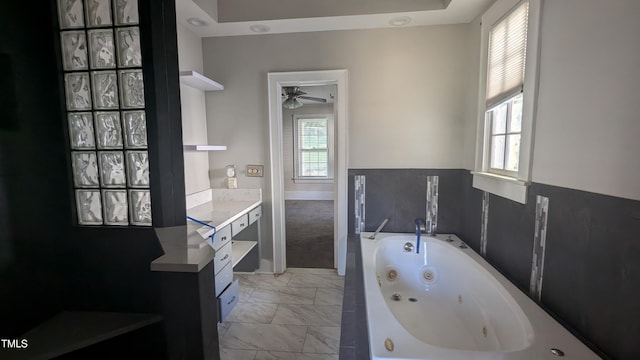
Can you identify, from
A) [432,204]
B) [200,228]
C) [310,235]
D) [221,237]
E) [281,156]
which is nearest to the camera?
[200,228]

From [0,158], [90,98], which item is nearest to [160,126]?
[90,98]

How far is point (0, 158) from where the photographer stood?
Answer: 1276 millimetres

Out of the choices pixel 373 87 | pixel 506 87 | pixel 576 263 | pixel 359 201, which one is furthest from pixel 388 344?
pixel 373 87

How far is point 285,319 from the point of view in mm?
2309

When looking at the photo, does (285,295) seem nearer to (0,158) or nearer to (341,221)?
(341,221)

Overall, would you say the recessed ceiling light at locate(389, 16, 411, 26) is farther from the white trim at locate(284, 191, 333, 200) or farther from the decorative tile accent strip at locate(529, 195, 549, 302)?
the white trim at locate(284, 191, 333, 200)

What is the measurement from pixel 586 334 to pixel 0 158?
2766mm

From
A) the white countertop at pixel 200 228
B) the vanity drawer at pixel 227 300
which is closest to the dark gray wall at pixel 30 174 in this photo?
the white countertop at pixel 200 228

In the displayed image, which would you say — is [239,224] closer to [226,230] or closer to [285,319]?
[226,230]

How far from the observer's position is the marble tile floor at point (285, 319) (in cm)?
196

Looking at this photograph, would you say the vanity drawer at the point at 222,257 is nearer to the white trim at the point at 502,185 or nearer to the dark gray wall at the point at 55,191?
the dark gray wall at the point at 55,191

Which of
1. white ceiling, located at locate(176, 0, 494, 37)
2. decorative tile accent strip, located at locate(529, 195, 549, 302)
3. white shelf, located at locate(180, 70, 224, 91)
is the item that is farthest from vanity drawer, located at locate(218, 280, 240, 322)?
white ceiling, located at locate(176, 0, 494, 37)

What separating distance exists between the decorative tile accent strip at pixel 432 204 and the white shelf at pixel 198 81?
7.55 feet

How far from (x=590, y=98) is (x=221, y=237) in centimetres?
231
